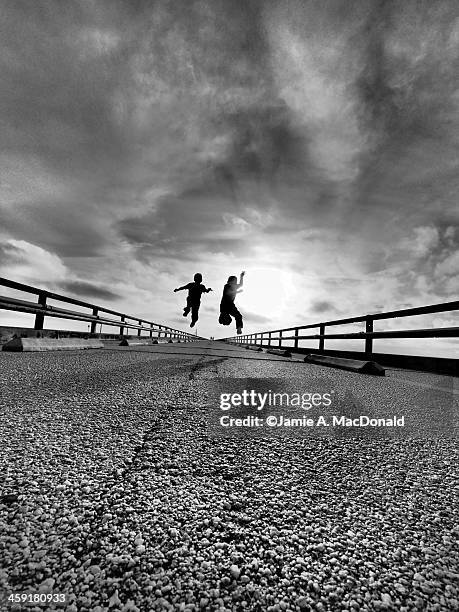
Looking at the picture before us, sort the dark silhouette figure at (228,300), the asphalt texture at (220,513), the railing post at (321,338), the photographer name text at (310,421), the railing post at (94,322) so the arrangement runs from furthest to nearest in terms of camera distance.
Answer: the dark silhouette figure at (228,300) → the railing post at (94,322) → the railing post at (321,338) → the photographer name text at (310,421) → the asphalt texture at (220,513)

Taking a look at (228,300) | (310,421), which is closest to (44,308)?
(310,421)

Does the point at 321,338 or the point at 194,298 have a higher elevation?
the point at 194,298

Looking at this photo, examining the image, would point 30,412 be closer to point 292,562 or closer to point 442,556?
point 292,562

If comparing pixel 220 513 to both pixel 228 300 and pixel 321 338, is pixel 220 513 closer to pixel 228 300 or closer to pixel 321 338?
pixel 321 338

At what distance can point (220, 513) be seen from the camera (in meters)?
0.95

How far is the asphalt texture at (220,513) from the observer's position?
68 centimetres

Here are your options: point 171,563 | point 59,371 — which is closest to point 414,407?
point 171,563

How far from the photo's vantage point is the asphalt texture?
2.24ft

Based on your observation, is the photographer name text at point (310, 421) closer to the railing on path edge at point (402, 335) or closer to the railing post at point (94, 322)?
the railing on path edge at point (402, 335)

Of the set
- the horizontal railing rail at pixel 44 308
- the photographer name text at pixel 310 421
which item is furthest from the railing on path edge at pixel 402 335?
the horizontal railing rail at pixel 44 308

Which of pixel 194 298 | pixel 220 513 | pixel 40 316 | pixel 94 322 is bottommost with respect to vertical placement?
pixel 220 513

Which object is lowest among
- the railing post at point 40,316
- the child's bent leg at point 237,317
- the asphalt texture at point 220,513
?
the asphalt texture at point 220,513

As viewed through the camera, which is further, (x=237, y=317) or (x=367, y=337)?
(x=237, y=317)

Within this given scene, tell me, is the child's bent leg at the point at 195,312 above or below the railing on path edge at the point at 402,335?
above
